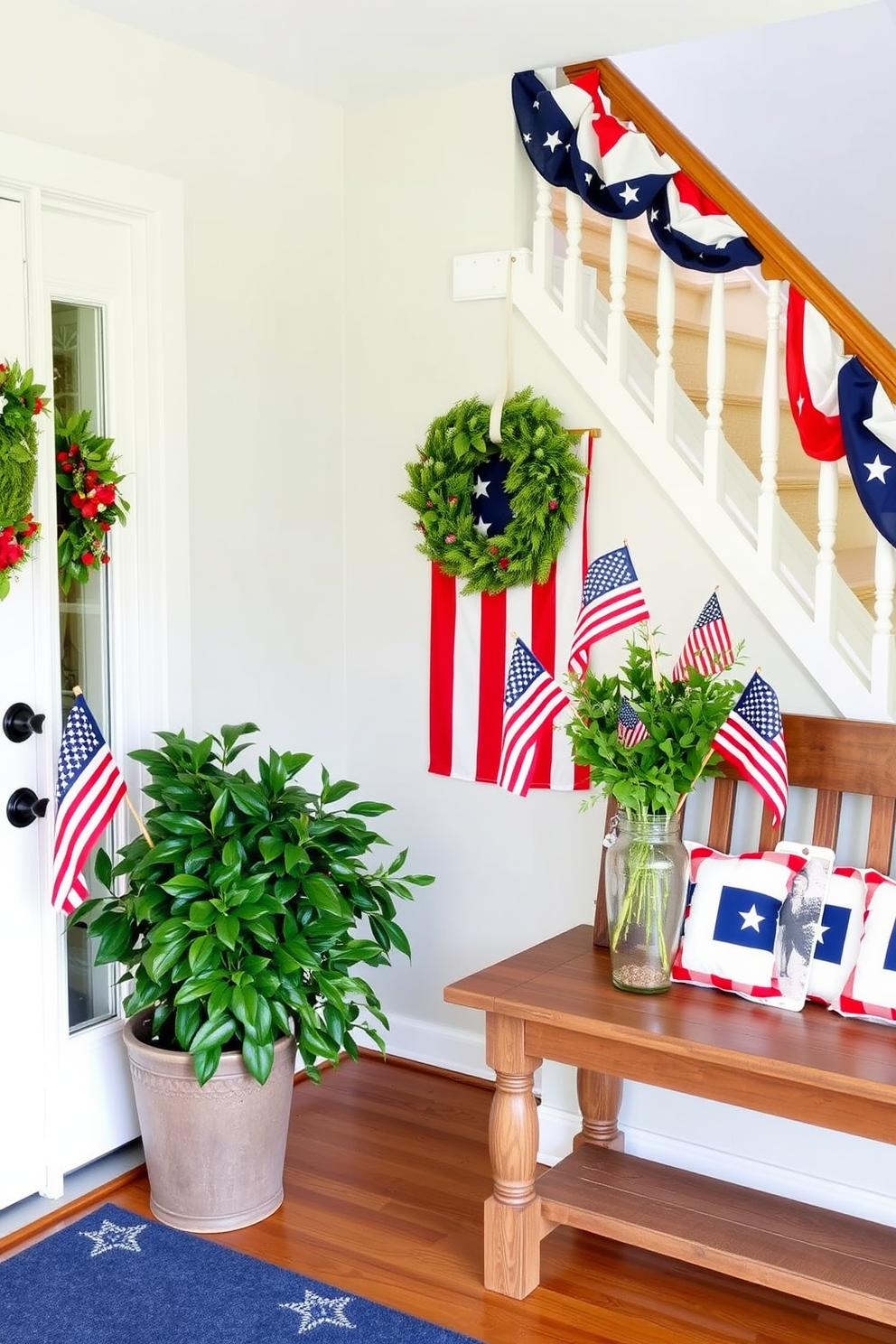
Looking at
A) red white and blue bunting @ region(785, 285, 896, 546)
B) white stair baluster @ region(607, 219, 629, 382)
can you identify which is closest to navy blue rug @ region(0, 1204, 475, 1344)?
red white and blue bunting @ region(785, 285, 896, 546)

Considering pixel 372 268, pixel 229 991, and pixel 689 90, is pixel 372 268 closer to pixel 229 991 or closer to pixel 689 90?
pixel 689 90

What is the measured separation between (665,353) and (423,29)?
0.89 meters

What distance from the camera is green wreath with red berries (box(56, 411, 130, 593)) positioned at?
2797mm

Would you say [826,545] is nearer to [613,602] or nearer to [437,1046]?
[613,602]

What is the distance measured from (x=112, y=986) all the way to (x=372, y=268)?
1960 millimetres

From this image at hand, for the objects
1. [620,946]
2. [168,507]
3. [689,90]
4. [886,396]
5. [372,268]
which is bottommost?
[620,946]

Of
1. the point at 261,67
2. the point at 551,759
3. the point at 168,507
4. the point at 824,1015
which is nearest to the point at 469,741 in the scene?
the point at 551,759

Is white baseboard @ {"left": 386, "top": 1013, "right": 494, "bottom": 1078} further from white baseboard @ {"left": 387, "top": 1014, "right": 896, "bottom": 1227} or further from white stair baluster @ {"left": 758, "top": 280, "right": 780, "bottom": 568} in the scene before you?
white stair baluster @ {"left": 758, "top": 280, "right": 780, "bottom": 568}

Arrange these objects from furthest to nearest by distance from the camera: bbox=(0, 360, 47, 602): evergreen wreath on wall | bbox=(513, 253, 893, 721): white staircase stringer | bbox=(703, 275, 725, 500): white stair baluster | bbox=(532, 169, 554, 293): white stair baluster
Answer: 1. bbox=(532, 169, 554, 293): white stair baluster
2. bbox=(703, 275, 725, 500): white stair baluster
3. bbox=(513, 253, 893, 721): white staircase stringer
4. bbox=(0, 360, 47, 602): evergreen wreath on wall

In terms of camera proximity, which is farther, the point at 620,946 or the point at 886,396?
the point at 886,396

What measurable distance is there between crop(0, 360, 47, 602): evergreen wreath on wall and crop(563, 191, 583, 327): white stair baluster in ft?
4.17

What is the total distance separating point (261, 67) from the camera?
313cm

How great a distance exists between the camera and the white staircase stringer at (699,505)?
2.77 m

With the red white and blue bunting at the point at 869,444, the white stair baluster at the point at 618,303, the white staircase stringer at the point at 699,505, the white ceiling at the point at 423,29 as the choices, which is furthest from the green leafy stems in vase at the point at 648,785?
the white ceiling at the point at 423,29
